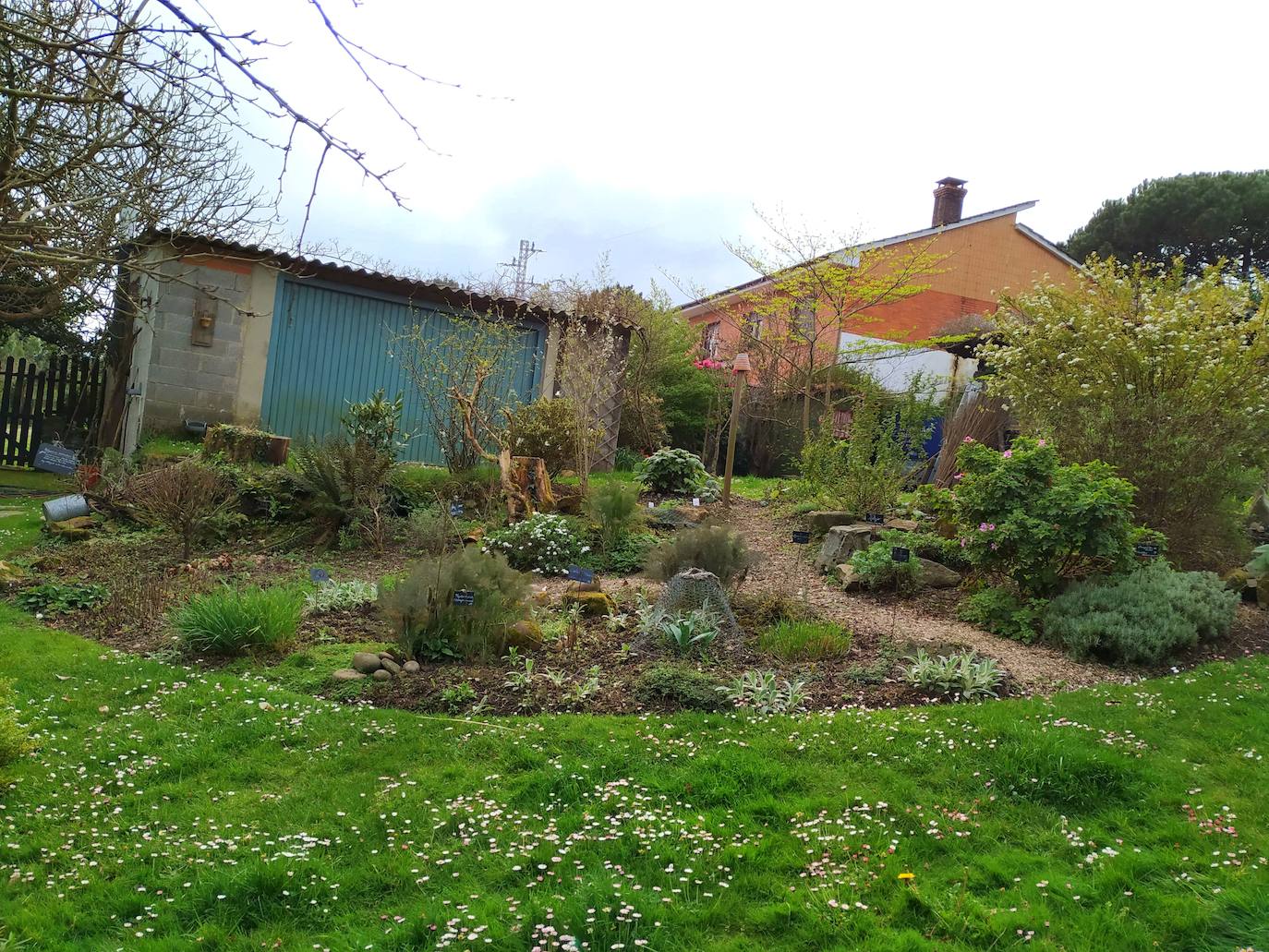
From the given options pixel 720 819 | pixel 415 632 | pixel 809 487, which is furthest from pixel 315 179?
pixel 809 487

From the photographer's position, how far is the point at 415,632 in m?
5.20

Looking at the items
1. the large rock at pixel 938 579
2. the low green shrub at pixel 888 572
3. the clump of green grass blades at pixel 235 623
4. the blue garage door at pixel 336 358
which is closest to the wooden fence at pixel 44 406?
the blue garage door at pixel 336 358

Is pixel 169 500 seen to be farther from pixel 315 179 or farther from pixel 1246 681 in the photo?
pixel 1246 681

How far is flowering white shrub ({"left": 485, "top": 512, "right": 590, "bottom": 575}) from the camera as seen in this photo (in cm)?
778

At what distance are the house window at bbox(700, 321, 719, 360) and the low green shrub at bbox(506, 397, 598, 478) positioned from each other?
9.41 m

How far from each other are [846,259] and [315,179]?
48.2 feet

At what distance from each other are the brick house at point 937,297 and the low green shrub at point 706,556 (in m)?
10.4

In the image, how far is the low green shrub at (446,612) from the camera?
5.20 m

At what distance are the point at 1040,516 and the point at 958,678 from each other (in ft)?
6.42

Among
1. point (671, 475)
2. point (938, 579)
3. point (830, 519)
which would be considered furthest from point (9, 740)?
point (671, 475)

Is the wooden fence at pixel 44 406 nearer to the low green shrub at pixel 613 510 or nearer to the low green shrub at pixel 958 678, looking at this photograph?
the low green shrub at pixel 613 510

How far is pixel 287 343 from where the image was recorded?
1148 centimetres

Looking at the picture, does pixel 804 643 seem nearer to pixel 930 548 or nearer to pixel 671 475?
pixel 930 548

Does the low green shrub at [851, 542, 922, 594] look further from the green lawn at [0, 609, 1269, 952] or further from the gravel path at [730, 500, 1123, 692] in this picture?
the green lawn at [0, 609, 1269, 952]
